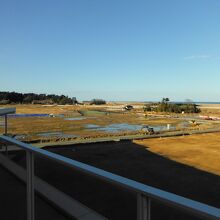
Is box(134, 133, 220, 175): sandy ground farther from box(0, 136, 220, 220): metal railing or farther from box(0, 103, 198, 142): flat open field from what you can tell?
box(0, 136, 220, 220): metal railing

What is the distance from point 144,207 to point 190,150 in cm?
2327

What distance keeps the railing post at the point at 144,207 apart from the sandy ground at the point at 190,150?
1549 centimetres

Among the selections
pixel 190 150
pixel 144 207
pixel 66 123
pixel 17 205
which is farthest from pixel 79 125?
pixel 144 207

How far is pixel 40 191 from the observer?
5109 millimetres

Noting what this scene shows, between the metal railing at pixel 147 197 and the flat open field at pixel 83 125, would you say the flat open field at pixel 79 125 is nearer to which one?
the flat open field at pixel 83 125

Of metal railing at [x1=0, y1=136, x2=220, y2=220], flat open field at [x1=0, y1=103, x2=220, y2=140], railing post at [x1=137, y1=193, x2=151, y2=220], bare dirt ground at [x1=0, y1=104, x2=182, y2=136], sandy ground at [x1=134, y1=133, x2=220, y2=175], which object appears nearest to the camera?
metal railing at [x1=0, y1=136, x2=220, y2=220]

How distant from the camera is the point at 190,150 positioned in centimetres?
2450

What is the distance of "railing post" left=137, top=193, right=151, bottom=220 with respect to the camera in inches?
83.1

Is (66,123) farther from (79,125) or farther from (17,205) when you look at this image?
(17,205)

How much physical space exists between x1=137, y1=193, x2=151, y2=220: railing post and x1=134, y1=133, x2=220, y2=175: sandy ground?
1549 cm

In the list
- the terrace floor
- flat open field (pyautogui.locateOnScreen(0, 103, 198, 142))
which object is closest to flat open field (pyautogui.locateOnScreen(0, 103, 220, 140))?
flat open field (pyautogui.locateOnScreen(0, 103, 198, 142))

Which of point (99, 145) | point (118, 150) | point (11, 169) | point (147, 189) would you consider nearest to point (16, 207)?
point (11, 169)

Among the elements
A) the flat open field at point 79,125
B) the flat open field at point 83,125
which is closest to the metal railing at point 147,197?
the flat open field at point 83,125

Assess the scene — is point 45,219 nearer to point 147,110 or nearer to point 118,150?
point 118,150
